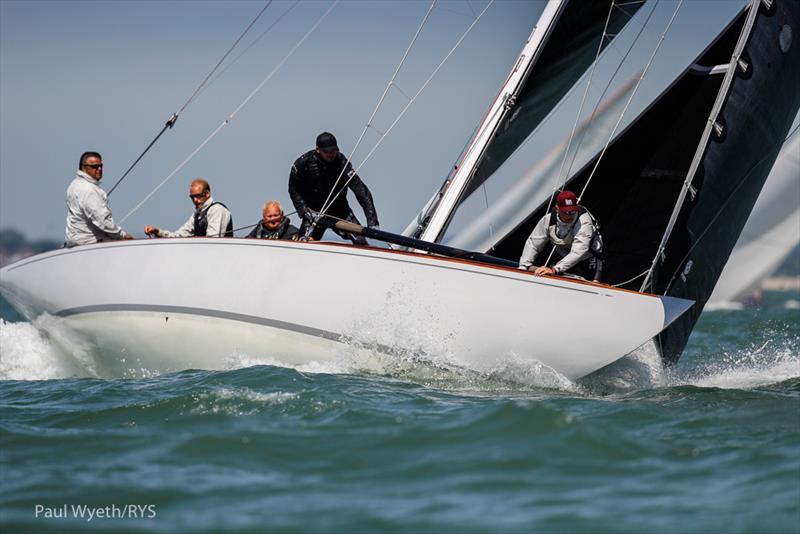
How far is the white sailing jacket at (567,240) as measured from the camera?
275 inches

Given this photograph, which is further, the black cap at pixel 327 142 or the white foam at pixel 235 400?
the black cap at pixel 327 142

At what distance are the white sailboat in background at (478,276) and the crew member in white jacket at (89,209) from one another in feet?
0.69

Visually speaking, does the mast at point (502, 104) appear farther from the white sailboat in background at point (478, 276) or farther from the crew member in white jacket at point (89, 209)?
the crew member in white jacket at point (89, 209)

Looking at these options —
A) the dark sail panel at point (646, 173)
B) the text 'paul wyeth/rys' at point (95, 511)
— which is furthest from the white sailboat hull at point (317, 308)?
the text 'paul wyeth/rys' at point (95, 511)

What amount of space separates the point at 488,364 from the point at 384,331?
70cm

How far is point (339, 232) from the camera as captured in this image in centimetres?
748

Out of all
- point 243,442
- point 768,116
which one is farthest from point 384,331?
point 768,116

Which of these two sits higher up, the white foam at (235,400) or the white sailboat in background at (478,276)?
the white sailboat in background at (478,276)

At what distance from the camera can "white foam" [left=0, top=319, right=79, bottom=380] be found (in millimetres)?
8258

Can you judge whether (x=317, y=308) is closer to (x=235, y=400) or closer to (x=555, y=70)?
(x=235, y=400)

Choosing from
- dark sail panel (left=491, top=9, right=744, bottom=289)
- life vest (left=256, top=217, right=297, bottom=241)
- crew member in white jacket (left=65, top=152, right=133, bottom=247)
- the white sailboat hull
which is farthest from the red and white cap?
crew member in white jacket (left=65, top=152, right=133, bottom=247)

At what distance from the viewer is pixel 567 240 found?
23.8ft

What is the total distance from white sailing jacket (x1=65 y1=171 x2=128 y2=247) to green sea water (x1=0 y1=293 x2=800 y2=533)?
1473 millimetres

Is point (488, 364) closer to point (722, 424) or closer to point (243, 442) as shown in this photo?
point (722, 424)
